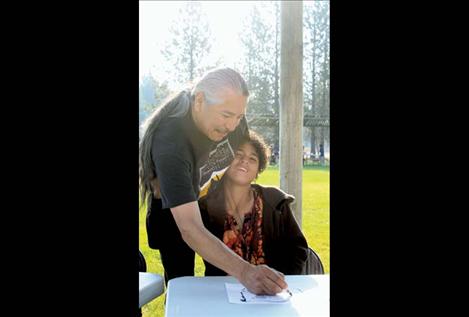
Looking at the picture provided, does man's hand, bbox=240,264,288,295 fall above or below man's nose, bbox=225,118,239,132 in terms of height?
below

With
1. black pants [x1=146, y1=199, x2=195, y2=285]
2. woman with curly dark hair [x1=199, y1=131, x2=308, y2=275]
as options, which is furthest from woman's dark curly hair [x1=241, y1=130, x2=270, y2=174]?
black pants [x1=146, y1=199, x2=195, y2=285]

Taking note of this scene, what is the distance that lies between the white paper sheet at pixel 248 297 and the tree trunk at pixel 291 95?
0.45m

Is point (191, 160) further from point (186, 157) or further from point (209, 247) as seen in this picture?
point (209, 247)

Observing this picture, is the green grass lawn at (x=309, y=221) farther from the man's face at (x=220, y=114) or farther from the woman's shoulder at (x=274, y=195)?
the man's face at (x=220, y=114)

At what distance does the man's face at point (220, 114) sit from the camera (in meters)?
1.96

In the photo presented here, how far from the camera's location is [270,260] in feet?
6.67

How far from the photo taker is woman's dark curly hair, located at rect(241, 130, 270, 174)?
1993mm

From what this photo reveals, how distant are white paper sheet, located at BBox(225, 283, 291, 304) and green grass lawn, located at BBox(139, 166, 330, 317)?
193 mm

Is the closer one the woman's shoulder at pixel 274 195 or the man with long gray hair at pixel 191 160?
the man with long gray hair at pixel 191 160

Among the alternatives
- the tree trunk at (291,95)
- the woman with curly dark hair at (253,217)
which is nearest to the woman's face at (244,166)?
the woman with curly dark hair at (253,217)

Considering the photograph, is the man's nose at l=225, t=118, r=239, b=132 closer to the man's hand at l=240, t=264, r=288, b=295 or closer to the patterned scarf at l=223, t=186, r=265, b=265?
the patterned scarf at l=223, t=186, r=265, b=265
